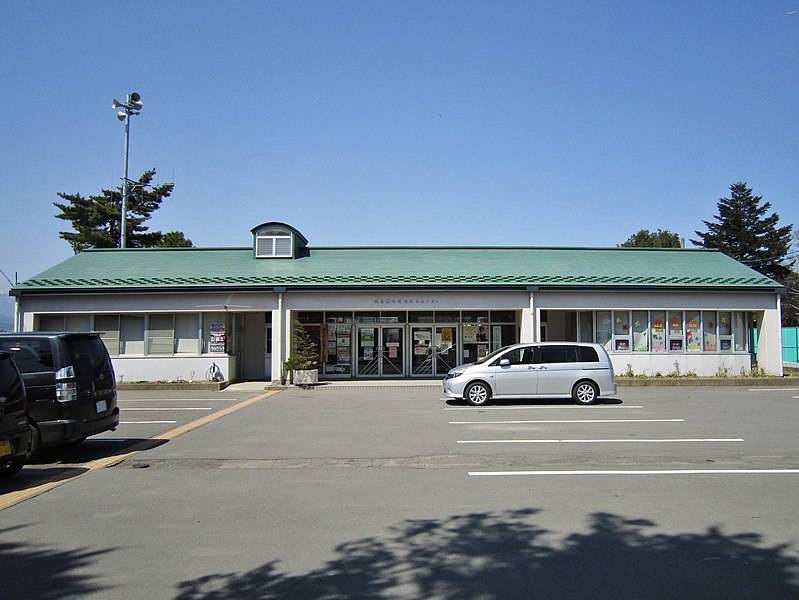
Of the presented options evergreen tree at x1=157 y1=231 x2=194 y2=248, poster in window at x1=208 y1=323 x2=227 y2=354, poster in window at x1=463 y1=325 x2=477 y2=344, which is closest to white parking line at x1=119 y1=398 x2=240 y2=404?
poster in window at x1=208 y1=323 x2=227 y2=354

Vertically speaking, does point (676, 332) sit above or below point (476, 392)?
above

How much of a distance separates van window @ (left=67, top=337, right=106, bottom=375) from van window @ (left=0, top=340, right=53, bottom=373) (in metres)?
0.33

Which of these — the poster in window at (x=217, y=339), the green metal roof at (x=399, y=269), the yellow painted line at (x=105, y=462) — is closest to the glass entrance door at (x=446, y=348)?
the green metal roof at (x=399, y=269)

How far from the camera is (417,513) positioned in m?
6.30

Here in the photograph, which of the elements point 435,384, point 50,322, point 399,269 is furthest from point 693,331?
point 50,322

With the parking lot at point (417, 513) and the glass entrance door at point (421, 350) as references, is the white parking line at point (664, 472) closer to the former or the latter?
the parking lot at point (417, 513)

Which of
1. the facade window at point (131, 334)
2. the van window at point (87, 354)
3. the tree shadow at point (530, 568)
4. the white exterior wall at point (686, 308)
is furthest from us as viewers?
the white exterior wall at point (686, 308)

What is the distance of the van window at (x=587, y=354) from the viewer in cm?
1602

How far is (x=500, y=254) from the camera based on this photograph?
26.6m

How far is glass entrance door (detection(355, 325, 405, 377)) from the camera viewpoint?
24.0 metres

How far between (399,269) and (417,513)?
18.2 metres

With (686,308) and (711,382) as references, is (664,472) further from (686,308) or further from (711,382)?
(686,308)

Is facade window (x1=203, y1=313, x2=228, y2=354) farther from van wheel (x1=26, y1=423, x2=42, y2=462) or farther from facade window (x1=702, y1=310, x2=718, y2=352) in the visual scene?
facade window (x1=702, y1=310, x2=718, y2=352)

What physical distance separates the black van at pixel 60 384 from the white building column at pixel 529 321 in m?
15.3
